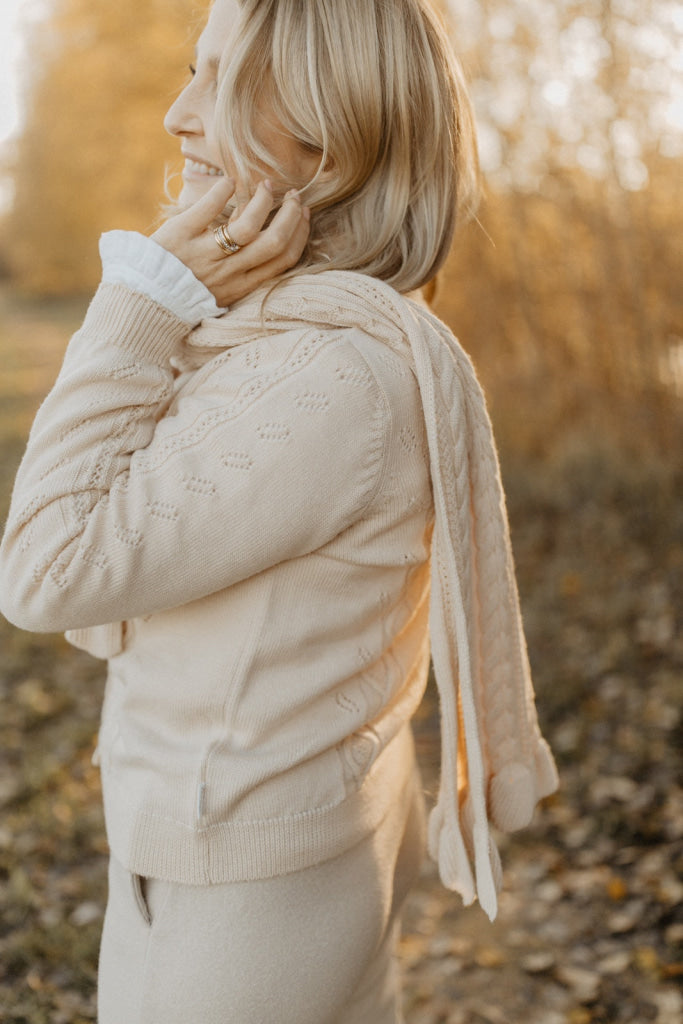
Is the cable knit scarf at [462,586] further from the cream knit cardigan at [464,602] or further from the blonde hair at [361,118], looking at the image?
the blonde hair at [361,118]

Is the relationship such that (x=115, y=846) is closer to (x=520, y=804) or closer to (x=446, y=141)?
(x=520, y=804)

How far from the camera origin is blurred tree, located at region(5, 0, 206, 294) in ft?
35.5

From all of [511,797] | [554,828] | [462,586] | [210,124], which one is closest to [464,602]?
[462,586]

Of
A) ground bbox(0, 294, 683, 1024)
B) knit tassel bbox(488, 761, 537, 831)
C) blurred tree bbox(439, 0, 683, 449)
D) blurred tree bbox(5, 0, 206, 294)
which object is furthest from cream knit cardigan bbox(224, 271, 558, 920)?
blurred tree bbox(439, 0, 683, 449)

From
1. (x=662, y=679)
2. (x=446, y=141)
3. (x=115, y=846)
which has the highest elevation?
(x=446, y=141)

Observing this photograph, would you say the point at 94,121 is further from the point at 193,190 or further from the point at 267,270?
the point at 267,270

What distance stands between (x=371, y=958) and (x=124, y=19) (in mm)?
11686

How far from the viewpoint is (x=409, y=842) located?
170cm

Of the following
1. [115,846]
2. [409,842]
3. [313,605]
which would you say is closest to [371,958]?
[409,842]

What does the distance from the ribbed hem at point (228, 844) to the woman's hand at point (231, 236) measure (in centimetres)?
74

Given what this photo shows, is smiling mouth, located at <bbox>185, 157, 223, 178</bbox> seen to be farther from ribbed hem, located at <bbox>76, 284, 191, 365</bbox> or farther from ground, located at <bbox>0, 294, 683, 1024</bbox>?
ground, located at <bbox>0, 294, 683, 1024</bbox>

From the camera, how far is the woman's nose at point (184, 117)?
1.39 meters

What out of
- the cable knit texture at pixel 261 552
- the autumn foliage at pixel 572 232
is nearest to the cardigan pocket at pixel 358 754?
the cable knit texture at pixel 261 552

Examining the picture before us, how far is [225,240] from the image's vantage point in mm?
1324
